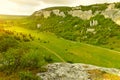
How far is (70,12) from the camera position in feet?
513

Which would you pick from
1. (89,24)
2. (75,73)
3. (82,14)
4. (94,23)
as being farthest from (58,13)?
(75,73)

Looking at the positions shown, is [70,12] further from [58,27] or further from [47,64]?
[47,64]

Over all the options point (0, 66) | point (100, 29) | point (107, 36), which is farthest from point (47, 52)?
point (100, 29)

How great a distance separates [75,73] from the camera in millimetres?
51000

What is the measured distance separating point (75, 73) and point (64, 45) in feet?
79.3

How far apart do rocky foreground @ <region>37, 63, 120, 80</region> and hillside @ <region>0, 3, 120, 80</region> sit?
516 millimetres

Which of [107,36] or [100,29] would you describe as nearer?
[107,36]

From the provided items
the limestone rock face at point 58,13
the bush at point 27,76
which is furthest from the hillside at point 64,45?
the limestone rock face at point 58,13

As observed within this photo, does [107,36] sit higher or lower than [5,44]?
lower

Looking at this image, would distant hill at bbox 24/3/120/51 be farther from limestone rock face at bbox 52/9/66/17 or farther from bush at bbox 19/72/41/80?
bush at bbox 19/72/41/80

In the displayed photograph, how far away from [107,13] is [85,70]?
Answer: 256 ft

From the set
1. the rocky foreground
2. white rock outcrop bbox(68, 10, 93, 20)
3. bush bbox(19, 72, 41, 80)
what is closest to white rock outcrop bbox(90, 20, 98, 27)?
white rock outcrop bbox(68, 10, 93, 20)

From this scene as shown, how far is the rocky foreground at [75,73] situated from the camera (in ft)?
160

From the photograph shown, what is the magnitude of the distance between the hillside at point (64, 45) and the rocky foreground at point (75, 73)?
1.69ft
